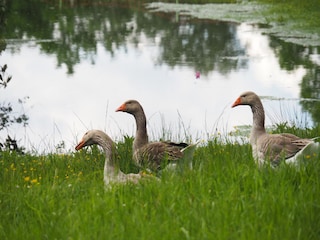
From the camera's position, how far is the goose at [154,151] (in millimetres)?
7227

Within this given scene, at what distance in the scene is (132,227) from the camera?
17.5 ft

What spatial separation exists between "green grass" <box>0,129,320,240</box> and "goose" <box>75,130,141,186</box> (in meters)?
0.18

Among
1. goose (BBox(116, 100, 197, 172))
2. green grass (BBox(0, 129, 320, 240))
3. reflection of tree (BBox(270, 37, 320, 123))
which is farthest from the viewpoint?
reflection of tree (BBox(270, 37, 320, 123))

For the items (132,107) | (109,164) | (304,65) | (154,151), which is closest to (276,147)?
(154,151)

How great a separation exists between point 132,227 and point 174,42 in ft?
58.2

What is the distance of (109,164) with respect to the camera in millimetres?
7098

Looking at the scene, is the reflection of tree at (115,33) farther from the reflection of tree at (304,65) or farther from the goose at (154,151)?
the goose at (154,151)

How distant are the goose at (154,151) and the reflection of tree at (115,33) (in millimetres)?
10209

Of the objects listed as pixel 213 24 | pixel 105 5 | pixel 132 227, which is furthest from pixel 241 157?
pixel 105 5

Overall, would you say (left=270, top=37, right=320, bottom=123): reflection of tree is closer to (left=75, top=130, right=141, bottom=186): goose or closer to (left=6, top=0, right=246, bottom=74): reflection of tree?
(left=6, top=0, right=246, bottom=74): reflection of tree

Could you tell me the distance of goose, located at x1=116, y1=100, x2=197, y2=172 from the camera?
7.23m

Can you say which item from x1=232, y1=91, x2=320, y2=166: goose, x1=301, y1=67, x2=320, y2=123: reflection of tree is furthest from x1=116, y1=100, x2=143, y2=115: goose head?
x1=301, y1=67, x2=320, y2=123: reflection of tree

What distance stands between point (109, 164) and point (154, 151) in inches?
30.2

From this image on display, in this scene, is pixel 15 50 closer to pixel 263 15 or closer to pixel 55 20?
pixel 55 20
